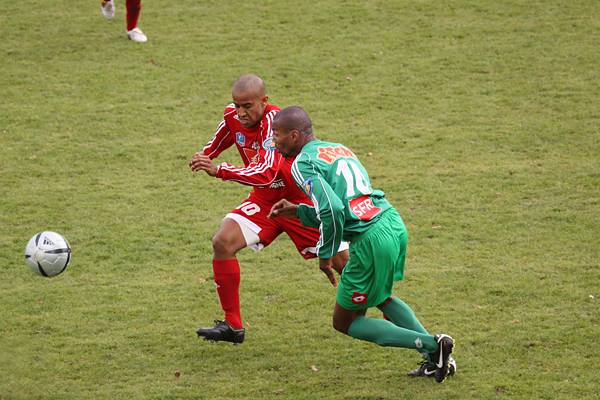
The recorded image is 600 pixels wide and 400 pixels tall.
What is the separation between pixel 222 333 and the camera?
292 inches

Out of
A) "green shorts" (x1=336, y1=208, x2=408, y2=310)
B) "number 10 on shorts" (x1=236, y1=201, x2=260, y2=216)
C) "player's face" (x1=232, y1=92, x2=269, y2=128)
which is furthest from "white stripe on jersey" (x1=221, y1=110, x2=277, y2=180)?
"green shorts" (x1=336, y1=208, x2=408, y2=310)

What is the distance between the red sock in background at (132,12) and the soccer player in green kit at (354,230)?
353 inches

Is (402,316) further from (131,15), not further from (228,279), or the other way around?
(131,15)

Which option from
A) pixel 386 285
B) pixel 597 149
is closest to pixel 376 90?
pixel 597 149

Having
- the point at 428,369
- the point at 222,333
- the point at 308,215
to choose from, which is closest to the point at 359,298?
the point at 308,215

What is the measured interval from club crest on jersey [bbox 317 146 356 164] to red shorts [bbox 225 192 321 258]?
3.40 ft

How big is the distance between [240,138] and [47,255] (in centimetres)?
190

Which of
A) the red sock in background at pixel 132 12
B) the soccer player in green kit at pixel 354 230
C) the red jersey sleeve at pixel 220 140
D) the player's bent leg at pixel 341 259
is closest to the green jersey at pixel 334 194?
the soccer player in green kit at pixel 354 230

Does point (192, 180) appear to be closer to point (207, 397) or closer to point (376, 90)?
point (376, 90)

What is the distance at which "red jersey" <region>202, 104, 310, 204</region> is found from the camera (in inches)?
282

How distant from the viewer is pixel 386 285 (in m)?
6.50

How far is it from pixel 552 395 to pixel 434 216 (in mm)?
3863

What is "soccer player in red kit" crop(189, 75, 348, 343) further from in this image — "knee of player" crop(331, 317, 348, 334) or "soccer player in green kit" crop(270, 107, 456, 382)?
"knee of player" crop(331, 317, 348, 334)

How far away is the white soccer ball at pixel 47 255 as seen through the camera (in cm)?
745
